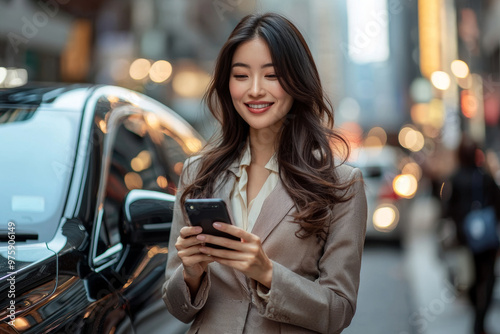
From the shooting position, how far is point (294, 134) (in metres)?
2.37

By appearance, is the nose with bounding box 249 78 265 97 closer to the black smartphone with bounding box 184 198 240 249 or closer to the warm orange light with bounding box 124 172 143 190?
the black smartphone with bounding box 184 198 240 249

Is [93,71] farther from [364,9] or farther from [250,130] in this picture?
[364,9]

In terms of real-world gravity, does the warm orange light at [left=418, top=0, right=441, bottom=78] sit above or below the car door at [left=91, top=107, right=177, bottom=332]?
above

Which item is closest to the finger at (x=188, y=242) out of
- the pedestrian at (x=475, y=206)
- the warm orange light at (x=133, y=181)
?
the warm orange light at (x=133, y=181)

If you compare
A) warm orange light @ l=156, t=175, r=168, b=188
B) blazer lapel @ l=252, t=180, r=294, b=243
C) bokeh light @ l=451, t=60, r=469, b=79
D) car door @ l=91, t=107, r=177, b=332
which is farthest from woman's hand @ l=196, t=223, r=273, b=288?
bokeh light @ l=451, t=60, r=469, b=79

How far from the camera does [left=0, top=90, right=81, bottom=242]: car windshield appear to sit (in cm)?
278

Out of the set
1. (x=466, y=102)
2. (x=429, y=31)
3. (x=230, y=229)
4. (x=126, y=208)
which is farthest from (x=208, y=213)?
(x=429, y=31)

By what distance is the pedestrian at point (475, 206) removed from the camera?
6.43 metres

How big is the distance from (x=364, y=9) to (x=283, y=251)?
161 m

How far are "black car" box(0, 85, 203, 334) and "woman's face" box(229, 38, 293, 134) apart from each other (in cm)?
82

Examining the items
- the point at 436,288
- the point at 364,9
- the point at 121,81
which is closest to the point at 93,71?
the point at 121,81

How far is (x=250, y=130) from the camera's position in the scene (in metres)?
2.48

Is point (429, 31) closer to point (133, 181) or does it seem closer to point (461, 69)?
point (461, 69)

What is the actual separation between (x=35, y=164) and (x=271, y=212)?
1.28m
